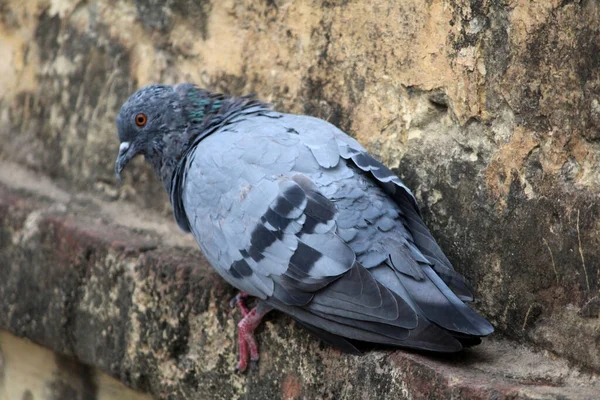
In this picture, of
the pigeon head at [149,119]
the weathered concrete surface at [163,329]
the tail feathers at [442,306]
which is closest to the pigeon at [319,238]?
the tail feathers at [442,306]

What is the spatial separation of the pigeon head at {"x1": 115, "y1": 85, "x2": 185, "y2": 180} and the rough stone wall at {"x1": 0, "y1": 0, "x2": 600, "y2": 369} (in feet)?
1.95

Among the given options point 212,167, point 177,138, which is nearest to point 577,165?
point 212,167

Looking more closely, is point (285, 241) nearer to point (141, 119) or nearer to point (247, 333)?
point (247, 333)

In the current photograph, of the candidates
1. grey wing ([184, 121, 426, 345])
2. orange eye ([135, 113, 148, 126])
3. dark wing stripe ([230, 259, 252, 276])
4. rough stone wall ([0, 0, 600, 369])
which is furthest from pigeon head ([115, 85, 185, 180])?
dark wing stripe ([230, 259, 252, 276])

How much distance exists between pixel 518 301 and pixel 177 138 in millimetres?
1604

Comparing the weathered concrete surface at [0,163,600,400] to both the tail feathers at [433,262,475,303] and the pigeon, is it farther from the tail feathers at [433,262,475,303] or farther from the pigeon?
the tail feathers at [433,262,475,303]

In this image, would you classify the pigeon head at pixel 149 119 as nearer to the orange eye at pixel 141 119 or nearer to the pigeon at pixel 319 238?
the orange eye at pixel 141 119

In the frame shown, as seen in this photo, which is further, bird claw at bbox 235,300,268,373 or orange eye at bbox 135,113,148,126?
orange eye at bbox 135,113,148,126

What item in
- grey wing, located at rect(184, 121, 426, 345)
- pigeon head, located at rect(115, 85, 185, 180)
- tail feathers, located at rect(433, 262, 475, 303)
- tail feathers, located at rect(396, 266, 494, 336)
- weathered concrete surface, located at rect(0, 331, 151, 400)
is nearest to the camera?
tail feathers, located at rect(396, 266, 494, 336)

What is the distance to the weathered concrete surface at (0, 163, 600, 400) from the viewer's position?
2762 millimetres

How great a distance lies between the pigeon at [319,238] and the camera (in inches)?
111

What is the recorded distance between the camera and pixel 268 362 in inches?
130

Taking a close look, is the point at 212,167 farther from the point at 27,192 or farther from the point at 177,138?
the point at 27,192

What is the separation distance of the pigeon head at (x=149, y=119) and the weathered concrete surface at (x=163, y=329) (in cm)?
51
